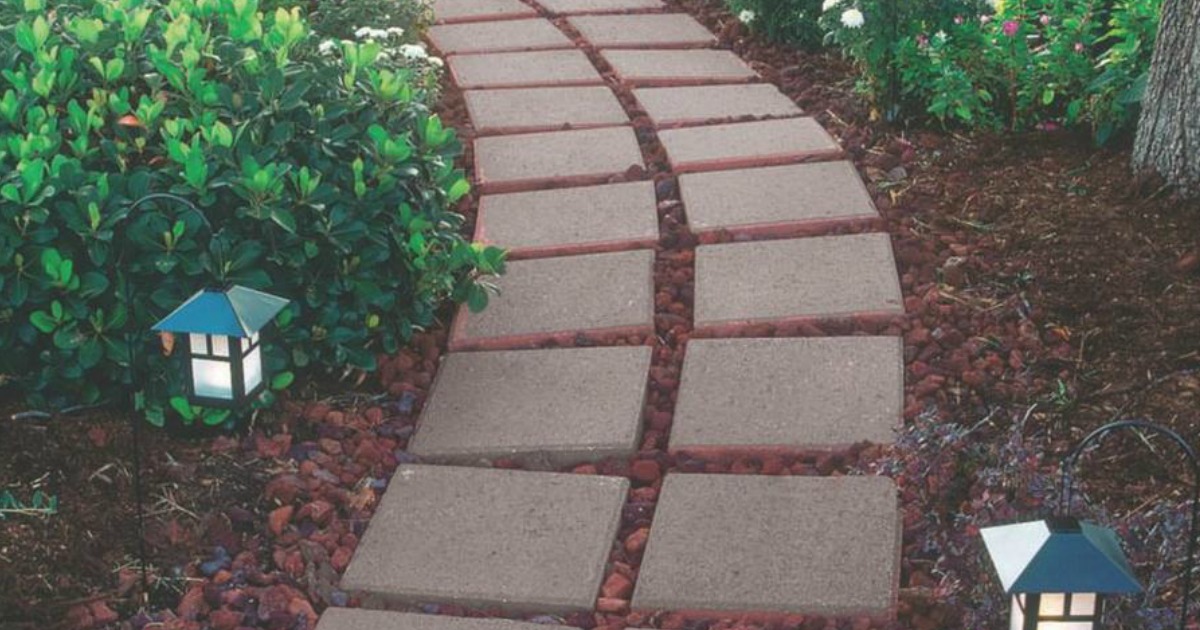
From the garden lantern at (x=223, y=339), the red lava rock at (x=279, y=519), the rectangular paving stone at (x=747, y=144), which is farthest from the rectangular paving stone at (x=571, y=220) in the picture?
the garden lantern at (x=223, y=339)

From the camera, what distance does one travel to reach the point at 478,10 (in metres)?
7.01

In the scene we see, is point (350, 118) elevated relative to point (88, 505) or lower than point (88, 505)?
elevated

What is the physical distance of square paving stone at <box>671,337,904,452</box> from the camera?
3617 millimetres

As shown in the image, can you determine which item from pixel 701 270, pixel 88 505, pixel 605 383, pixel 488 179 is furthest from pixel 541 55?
pixel 88 505

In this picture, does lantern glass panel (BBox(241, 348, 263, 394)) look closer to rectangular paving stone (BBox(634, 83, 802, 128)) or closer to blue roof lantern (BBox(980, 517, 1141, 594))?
blue roof lantern (BBox(980, 517, 1141, 594))

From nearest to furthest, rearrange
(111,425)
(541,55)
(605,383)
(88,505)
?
(88,505) < (111,425) < (605,383) < (541,55)

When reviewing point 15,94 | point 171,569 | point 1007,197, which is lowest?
point 171,569

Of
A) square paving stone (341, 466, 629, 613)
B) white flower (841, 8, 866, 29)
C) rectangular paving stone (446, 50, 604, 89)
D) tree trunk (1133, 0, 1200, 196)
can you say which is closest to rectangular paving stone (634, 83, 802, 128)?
rectangular paving stone (446, 50, 604, 89)

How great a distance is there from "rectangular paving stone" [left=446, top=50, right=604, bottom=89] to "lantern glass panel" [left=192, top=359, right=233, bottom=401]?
3.00 metres

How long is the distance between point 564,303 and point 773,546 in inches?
48.3

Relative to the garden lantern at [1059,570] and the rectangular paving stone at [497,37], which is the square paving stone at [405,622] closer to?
the garden lantern at [1059,570]

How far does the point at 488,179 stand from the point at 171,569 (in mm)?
2146

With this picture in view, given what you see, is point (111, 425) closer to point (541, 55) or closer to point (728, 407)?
point (728, 407)

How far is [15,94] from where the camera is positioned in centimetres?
391
